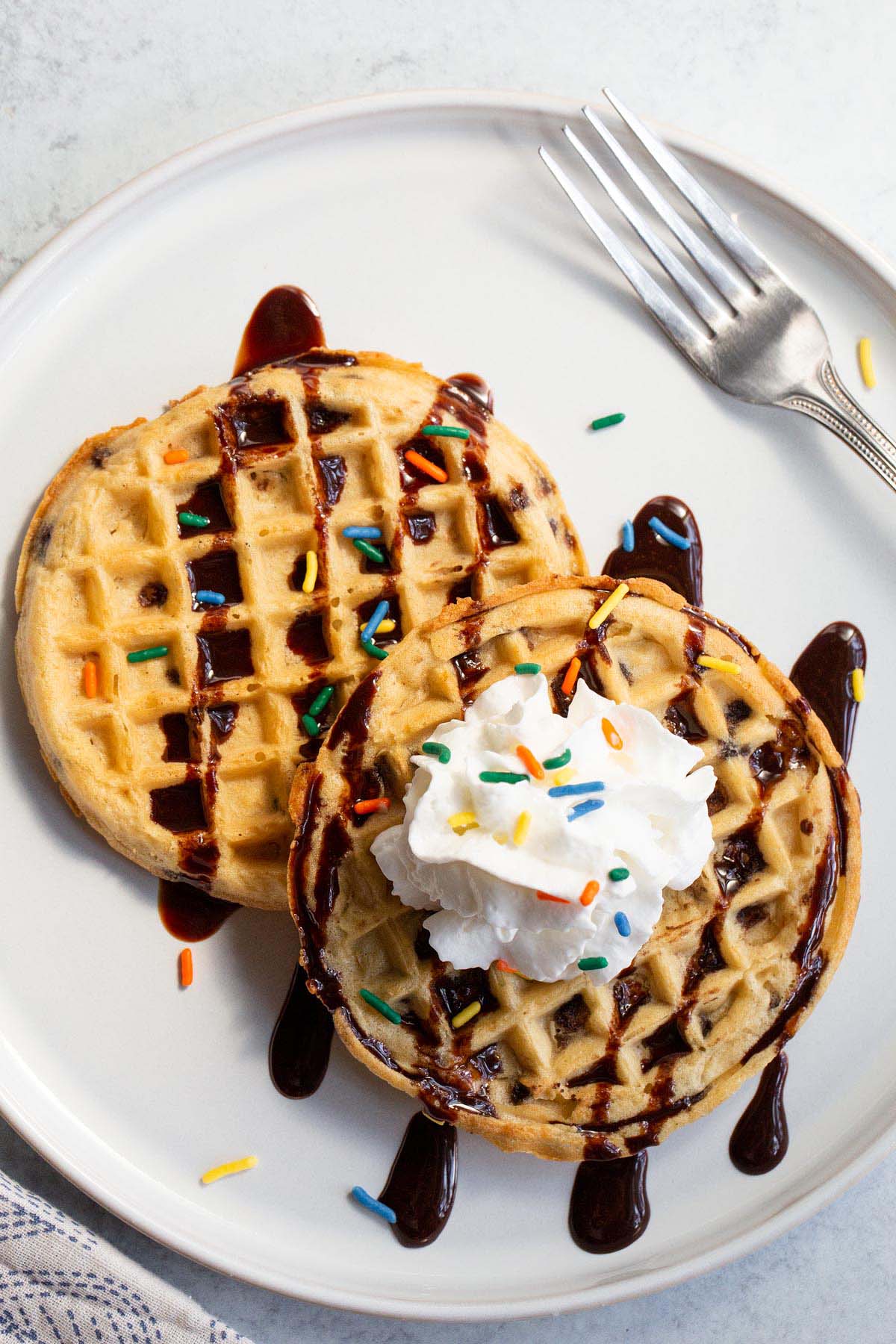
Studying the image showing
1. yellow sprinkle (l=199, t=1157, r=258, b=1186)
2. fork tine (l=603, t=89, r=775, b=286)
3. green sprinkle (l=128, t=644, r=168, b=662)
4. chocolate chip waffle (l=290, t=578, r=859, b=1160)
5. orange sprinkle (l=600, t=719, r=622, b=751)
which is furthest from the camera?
fork tine (l=603, t=89, r=775, b=286)

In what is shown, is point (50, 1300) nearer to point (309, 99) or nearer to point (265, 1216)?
point (265, 1216)

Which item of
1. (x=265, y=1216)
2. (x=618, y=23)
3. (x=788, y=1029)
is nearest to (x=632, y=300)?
(x=618, y=23)

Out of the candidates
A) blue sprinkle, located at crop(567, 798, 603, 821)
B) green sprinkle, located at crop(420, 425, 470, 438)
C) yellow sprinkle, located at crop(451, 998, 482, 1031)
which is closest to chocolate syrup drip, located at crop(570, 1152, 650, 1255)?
yellow sprinkle, located at crop(451, 998, 482, 1031)

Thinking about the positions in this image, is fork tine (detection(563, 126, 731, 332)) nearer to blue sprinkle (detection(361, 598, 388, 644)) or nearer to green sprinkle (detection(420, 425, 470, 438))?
green sprinkle (detection(420, 425, 470, 438))

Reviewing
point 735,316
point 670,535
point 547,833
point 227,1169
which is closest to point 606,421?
point 670,535

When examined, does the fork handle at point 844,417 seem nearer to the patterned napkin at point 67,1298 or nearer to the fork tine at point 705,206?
the fork tine at point 705,206

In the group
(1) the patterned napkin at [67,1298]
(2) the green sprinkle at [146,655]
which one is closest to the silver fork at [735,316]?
(2) the green sprinkle at [146,655]

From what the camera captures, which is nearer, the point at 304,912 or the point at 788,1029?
the point at 304,912

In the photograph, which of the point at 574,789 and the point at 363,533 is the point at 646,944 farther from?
the point at 363,533
